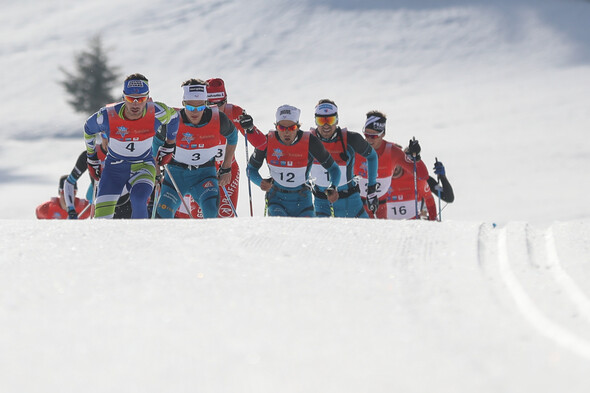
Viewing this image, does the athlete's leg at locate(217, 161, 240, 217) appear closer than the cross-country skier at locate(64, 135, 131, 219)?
No

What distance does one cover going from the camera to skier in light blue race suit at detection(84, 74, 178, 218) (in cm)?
845

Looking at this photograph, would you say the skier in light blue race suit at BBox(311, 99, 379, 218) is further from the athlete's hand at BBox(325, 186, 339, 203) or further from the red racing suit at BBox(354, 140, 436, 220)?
the red racing suit at BBox(354, 140, 436, 220)

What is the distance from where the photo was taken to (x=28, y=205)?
26453mm

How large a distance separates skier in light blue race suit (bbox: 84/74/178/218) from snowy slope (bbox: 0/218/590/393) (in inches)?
126

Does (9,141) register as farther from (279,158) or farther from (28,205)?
(279,158)

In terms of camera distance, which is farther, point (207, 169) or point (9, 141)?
point (9, 141)

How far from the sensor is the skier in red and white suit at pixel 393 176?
9.38 meters

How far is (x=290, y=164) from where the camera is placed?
8.72 meters

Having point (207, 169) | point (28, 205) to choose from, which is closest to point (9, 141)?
point (28, 205)

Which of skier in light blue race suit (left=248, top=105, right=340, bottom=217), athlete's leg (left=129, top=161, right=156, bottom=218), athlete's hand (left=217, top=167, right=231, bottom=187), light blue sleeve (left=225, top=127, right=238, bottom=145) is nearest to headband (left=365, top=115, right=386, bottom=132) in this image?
skier in light blue race suit (left=248, top=105, right=340, bottom=217)

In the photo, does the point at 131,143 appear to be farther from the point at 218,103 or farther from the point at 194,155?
the point at 218,103

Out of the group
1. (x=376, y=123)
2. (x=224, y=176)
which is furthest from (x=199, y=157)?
(x=376, y=123)

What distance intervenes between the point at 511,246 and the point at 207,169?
4865mm

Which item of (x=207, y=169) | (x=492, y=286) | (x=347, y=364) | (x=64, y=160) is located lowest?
(x=347, y=364)
